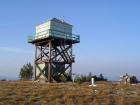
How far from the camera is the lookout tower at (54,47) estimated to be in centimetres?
2555

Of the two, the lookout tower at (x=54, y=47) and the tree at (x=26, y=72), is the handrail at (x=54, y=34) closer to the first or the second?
the lookout tower at (x=54, y=47)

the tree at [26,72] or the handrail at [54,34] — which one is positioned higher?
the handrail at [54,34]

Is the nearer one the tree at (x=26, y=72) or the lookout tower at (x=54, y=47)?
the lookout tower at (x=54, y=47)

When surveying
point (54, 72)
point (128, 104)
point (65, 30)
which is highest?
point (65, 30)

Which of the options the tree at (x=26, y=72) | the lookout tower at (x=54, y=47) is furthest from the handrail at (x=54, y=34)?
the tree at (x=26, y=72)

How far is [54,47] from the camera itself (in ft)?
Result: 87.0

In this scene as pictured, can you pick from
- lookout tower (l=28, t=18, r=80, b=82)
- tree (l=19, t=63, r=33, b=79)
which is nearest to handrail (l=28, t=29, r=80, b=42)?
lookout tower (l=28, t=18, r=80, b=82)

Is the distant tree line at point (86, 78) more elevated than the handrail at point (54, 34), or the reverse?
Answer: the handrail at point (54, 34)

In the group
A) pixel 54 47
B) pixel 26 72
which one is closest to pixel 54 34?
pixel 54 47

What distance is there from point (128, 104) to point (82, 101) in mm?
2189

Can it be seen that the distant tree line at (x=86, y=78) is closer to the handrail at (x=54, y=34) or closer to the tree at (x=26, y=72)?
the handrail at (x=54, y=34)

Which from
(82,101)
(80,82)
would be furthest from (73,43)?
(82,101)

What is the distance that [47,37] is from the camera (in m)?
25.0

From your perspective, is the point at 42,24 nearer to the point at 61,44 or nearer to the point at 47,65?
the point at 61,44
